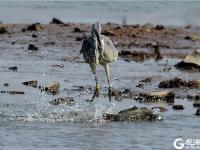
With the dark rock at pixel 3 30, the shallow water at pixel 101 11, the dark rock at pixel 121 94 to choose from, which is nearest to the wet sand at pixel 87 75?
the dark rock at pixel 121 94

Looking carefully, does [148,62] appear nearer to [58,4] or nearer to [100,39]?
[100,39]

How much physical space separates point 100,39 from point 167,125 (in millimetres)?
2203

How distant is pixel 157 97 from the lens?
16844mm

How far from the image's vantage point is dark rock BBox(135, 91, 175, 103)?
1681 cm

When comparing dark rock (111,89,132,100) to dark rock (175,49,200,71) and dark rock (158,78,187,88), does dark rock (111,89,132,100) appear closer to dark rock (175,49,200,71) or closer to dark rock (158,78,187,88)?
dark rock (158,78,187,88)

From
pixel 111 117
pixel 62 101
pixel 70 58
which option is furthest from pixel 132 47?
pixel 111 117

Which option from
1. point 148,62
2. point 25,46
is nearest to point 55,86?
point 148,62

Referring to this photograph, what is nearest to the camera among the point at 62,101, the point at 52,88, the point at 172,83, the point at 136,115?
the point at 136,115

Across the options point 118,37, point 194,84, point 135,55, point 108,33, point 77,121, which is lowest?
point 77,121

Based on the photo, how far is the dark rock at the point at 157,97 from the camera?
16812mm

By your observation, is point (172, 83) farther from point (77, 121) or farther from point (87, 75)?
point (77, 121)

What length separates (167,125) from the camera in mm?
14281

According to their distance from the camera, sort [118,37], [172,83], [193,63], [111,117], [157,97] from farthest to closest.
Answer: [118,37], [193,63], [172,83], [157,97], [111,117]

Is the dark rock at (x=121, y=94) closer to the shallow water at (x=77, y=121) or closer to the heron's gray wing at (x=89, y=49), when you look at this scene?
the shallow water at (x=77, y=121)
